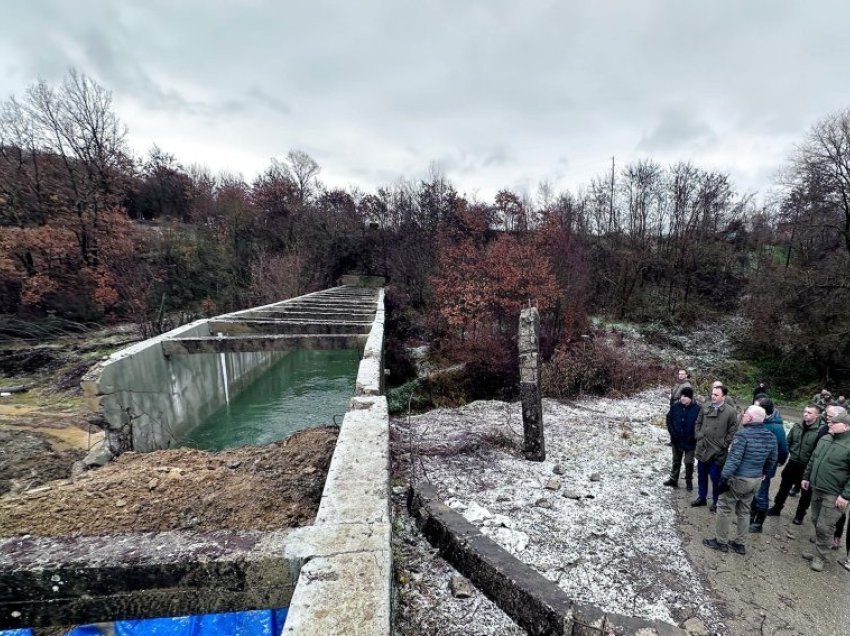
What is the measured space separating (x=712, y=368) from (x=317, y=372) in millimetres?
17011

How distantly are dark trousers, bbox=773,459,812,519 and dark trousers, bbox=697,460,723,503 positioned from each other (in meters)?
0.78

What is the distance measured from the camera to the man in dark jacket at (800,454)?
4.77m

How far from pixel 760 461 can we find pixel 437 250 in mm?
18014

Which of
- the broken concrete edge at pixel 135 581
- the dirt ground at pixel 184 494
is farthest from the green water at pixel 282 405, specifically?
the broken concrete edge at pixel 135 581

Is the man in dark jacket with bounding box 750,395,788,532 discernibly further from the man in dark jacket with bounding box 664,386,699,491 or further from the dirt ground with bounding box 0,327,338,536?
the dirt ground with bounding box 0,327,338,536

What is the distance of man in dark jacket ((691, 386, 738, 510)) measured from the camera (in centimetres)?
490

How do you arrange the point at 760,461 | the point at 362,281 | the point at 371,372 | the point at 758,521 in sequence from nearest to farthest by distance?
the point at 760,461 → the point at 758,521 → the point at 371,372 → the point at 362,281

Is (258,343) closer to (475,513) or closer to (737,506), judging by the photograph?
(475,513)

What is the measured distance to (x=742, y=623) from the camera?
11.5 feet

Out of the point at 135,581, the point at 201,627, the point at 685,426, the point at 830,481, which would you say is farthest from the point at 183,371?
the point at 830,481

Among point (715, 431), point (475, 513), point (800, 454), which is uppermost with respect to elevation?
point (715, 431)

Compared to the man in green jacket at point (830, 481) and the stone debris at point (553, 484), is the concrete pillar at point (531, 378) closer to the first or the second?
the stone debris at point (553, 484)

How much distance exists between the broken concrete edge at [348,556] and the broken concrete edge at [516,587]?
6.11 ft

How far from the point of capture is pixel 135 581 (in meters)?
1.93
